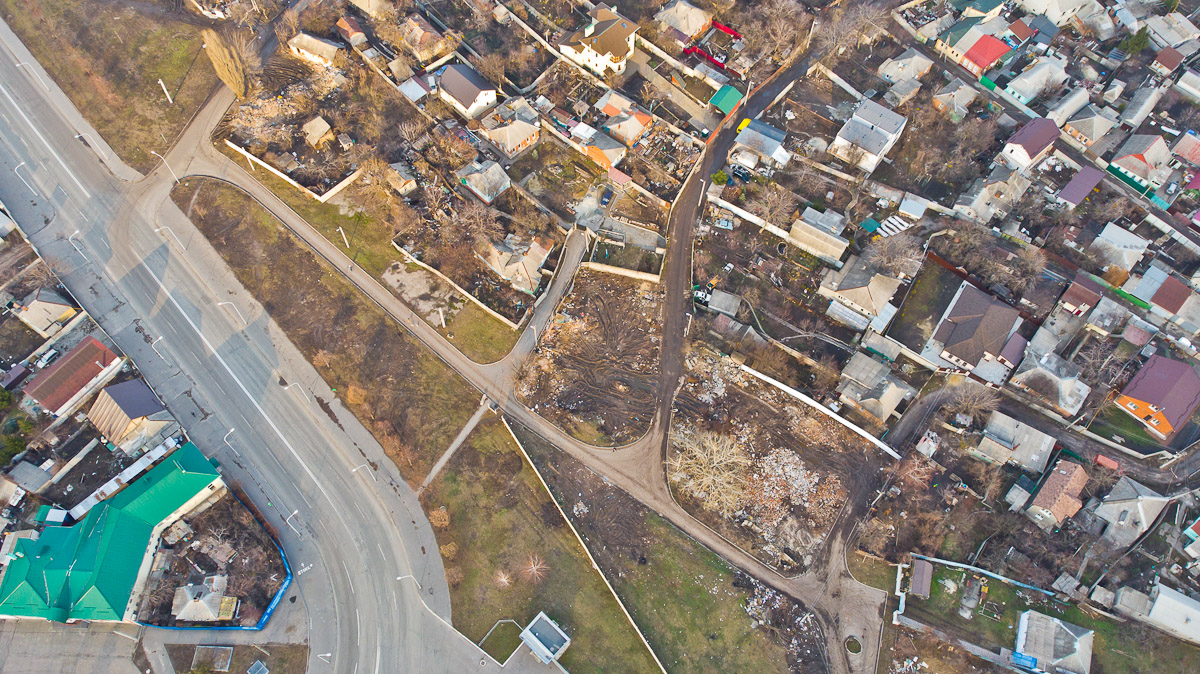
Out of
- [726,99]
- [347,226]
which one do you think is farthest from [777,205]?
[347,226]

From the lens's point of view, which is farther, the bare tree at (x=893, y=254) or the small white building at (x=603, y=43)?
the small white building at (x=603, y=43)

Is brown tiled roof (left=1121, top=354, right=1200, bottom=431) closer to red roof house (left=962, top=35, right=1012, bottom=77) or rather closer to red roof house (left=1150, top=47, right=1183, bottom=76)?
red roof house (left=962, top=35, right=1012, bottom=77)

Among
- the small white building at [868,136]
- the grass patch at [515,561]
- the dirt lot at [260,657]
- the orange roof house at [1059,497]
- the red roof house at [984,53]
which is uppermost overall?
the red roof house at [984,53]

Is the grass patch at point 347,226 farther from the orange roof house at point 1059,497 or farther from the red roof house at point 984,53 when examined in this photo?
the red roof house at point 984,53

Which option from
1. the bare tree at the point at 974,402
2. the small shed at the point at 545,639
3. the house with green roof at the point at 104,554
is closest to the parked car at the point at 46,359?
the house with green roof at the point at 104,554

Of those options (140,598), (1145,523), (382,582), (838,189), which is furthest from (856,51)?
(140,598)

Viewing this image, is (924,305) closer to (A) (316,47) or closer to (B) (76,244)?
(A) (316,47)
